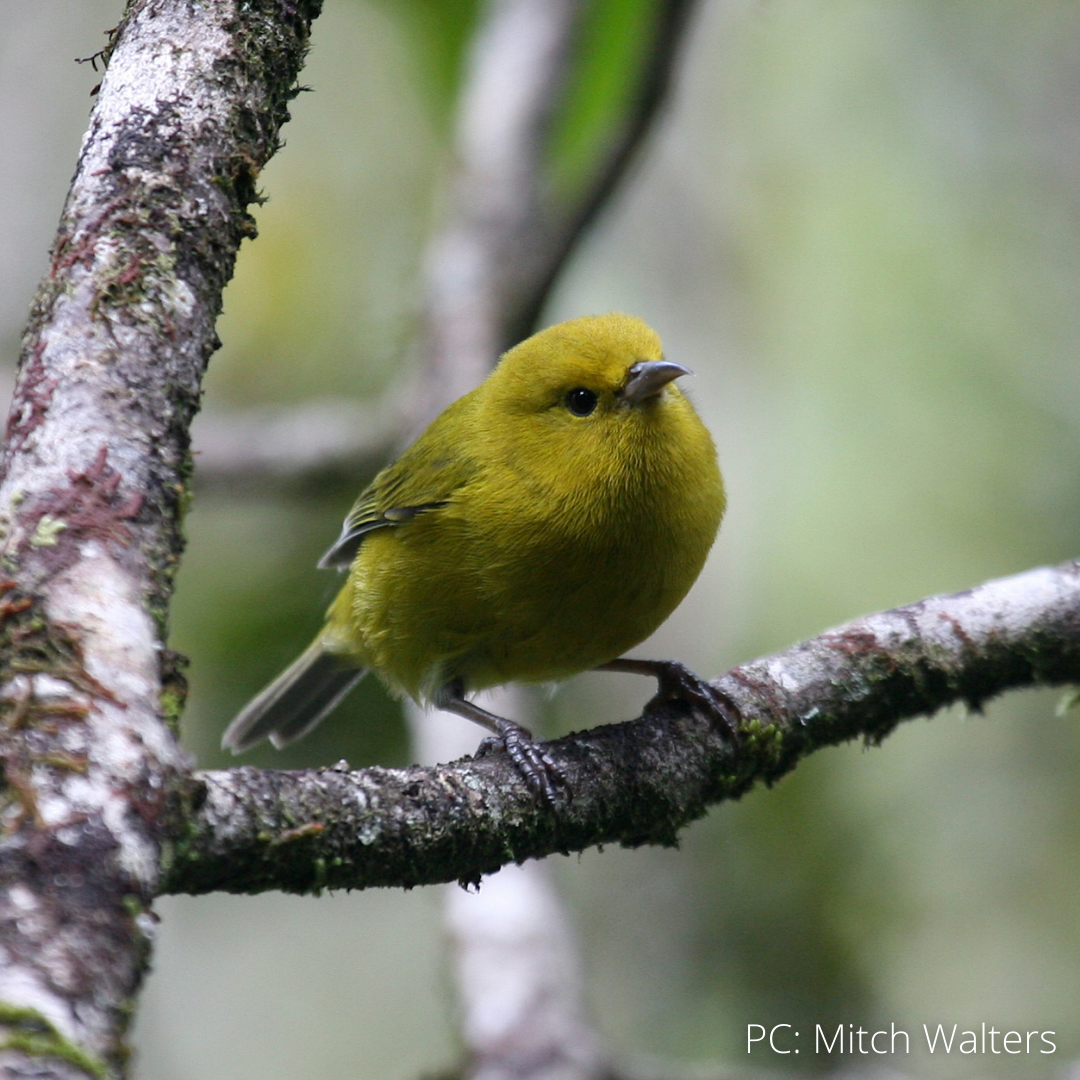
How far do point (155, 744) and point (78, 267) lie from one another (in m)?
0.95

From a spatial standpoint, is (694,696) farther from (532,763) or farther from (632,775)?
(532,763)

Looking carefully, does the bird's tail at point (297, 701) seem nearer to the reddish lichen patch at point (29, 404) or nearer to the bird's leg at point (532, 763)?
the bird's leg at point (532, 763)

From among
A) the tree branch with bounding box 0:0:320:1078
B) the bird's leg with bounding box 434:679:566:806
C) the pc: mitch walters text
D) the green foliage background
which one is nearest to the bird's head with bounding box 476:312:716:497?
the bird's leg with bounding box 434:679:566:806

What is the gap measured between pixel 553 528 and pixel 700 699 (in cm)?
68

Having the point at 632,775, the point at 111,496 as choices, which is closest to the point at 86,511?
the point at 111,496

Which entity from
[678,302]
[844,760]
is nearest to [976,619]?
[844,760]

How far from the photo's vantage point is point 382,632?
4.21 meters

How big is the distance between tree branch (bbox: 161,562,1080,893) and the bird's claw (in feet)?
0.10

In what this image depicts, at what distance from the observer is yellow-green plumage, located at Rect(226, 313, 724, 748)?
3.56m

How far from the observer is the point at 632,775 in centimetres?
302

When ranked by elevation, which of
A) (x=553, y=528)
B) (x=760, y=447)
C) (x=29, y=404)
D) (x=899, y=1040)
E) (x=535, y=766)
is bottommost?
(x=899, y=1040)

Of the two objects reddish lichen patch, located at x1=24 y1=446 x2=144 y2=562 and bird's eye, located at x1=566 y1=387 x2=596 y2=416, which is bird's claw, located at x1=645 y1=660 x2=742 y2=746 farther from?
reddish lichen patch, located at x1=24 y1=446 x2=144 y2=562

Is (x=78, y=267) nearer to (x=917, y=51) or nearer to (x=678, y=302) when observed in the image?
(x=678, y=302)

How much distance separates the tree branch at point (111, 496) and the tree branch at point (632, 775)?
0.60 feet
